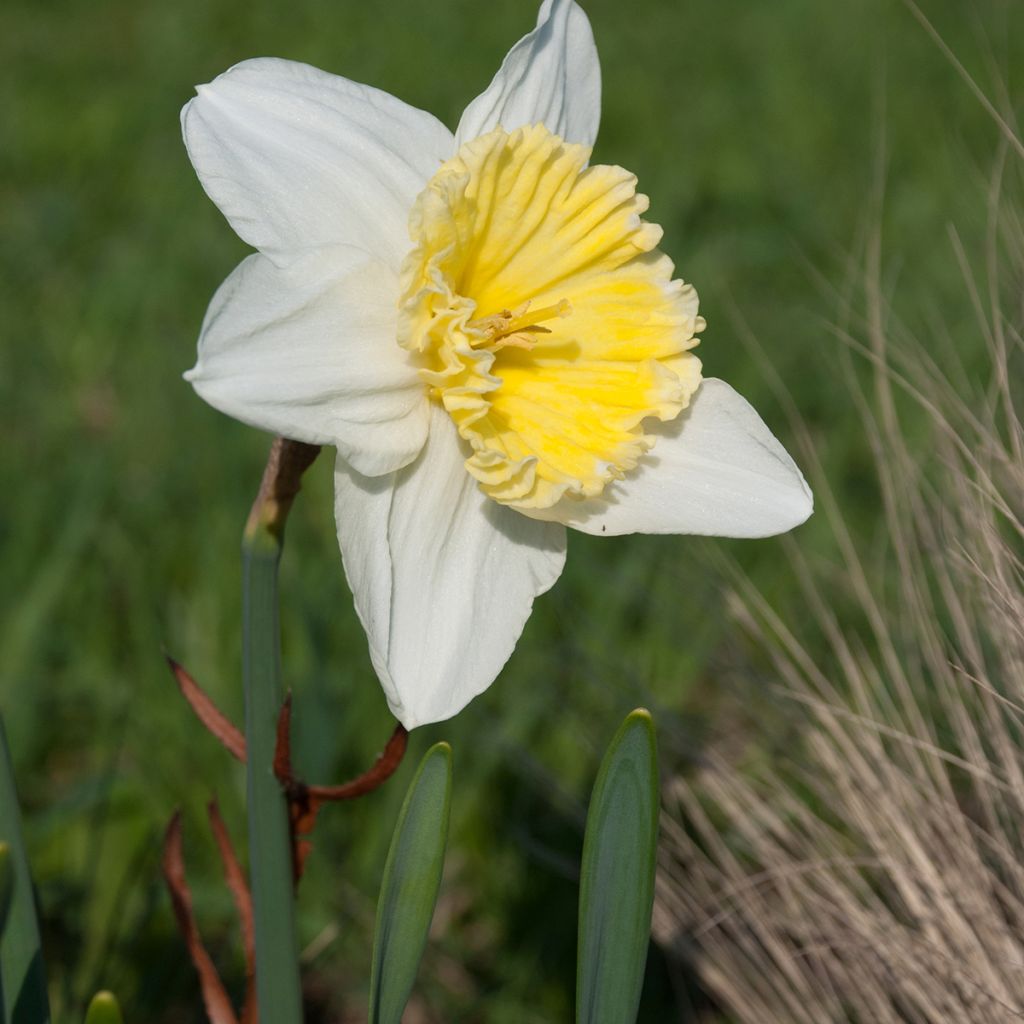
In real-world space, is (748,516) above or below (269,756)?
above

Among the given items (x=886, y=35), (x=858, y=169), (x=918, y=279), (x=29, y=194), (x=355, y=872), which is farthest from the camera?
(x=886, y=35)

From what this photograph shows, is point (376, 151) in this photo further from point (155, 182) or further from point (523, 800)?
point (155, 182)

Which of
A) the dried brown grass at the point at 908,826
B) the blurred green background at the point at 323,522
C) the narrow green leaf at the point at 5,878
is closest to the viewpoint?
the narrow green leaf at the point at 5,878

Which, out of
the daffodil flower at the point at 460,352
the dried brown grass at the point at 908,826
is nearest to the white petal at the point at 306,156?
the daffodil flower at the point at 460,352

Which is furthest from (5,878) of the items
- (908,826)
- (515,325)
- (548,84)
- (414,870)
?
(908,826)

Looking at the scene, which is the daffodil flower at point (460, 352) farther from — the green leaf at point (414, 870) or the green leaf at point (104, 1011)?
the green leaf at point (104, 1011)

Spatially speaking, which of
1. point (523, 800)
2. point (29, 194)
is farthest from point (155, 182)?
point (523, 800)
